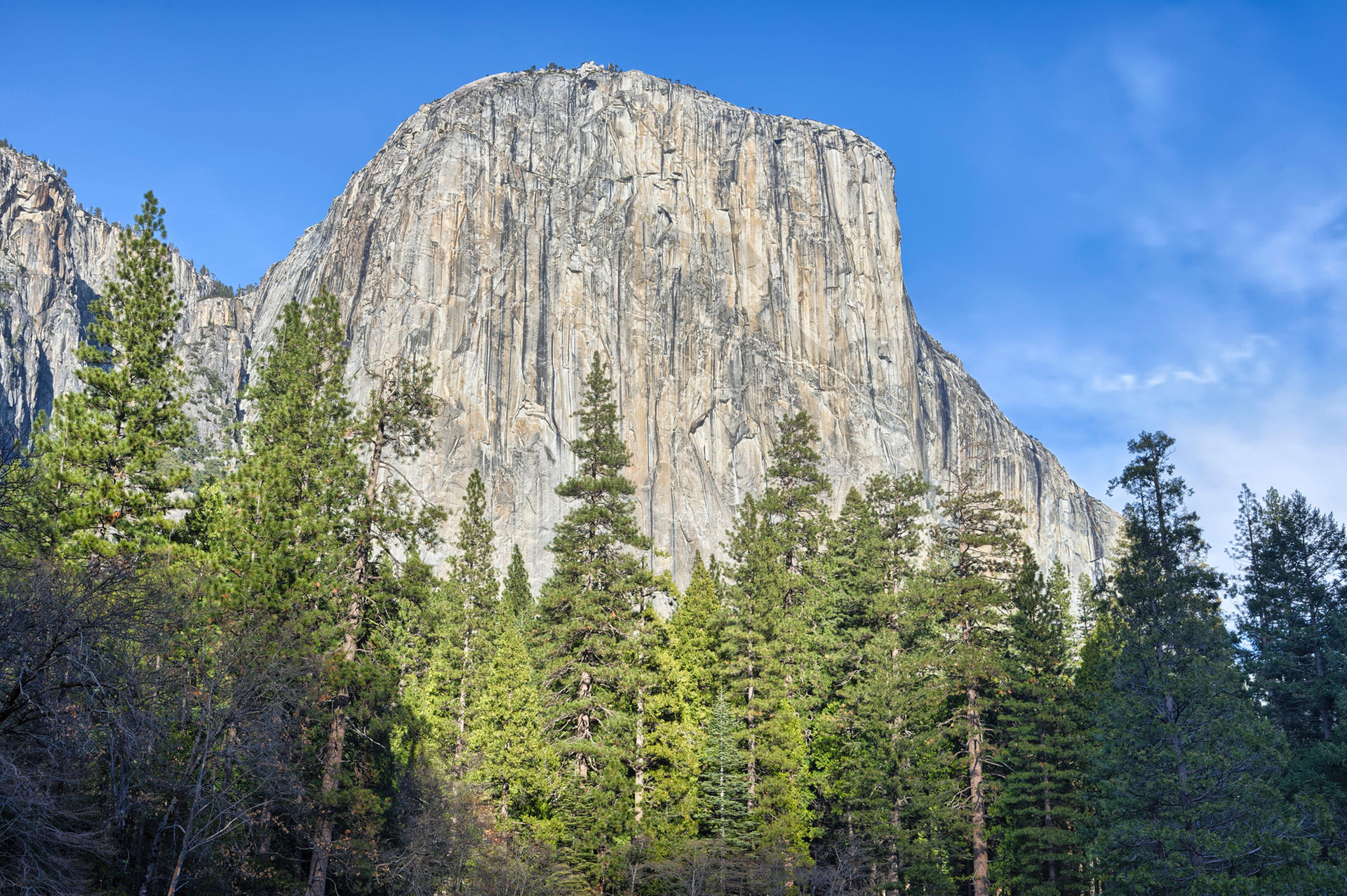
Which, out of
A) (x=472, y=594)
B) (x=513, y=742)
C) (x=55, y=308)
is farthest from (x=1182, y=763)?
(x=55, y=308)

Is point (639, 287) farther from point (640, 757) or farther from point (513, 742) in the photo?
point (513, 742)

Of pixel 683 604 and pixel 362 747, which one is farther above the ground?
pixel 683 604

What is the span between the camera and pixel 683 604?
32.6 metres

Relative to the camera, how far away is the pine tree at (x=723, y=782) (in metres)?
27.3

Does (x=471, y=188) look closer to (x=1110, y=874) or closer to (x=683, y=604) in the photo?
(x=683, y=604)

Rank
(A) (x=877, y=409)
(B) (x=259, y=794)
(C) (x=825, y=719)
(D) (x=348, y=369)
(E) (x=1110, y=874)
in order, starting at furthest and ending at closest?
1. (A) (x=877, y=409)
2. (D) (x=348, y=369)
3. (C) (x=825, y=719)
4. (E) (x=1110, y=874)
5. (B) (x=259, y=794)

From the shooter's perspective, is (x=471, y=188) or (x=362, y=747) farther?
(x=471, y=188)

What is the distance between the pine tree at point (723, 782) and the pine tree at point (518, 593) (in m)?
10.9

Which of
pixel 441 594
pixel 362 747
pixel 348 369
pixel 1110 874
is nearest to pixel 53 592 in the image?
pixel 362 747

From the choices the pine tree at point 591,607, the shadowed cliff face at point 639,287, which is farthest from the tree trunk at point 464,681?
the shadowed cliff face at point 639,287

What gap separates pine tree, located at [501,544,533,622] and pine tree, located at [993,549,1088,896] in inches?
714

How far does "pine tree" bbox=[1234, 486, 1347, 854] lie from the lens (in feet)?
99.5

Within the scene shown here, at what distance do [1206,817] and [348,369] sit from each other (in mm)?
95969

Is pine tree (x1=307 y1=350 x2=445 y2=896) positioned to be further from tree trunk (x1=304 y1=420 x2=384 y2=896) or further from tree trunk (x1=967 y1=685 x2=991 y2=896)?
tree trunk (x1=967 y1=685 x2=991 y2=896)
